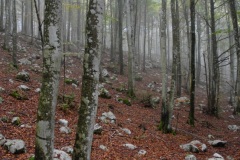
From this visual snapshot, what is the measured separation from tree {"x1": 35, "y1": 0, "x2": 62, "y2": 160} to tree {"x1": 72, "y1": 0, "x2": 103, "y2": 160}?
0.47 meters

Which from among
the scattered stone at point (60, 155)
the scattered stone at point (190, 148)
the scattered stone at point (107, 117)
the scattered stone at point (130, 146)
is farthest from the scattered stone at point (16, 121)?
the scattered stone at point (190, 148)

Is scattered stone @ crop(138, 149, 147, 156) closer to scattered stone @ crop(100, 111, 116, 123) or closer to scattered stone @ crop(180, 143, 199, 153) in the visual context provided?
scattered stone @ crop(180, 143, 199, 153)

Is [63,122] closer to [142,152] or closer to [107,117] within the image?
[107,117]

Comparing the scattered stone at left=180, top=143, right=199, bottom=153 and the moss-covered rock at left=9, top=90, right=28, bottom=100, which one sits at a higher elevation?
the moss-covered rock at left=9, top=90, right=28, bottom=100

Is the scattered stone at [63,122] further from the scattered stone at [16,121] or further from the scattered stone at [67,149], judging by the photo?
the scattered stone at [67,149]

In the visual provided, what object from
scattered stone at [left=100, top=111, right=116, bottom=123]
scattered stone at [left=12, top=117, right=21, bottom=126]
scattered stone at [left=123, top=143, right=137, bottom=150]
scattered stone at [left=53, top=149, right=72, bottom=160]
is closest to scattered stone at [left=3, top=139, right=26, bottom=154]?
scattered stone at [left=53, top=149, right=72, bottom=160]

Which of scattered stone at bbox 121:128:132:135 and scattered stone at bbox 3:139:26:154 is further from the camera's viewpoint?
scattered stone at bbox 121:128:132:135

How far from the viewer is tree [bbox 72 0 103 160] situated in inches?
143

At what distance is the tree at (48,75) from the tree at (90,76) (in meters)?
0.47

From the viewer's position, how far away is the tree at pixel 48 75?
336cm

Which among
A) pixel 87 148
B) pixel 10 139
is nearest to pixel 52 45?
pixel 87 148

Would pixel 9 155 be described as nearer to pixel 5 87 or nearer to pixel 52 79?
pixel 52 79

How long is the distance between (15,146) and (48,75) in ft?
8.13

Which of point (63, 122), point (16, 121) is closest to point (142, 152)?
point (63, 122)
